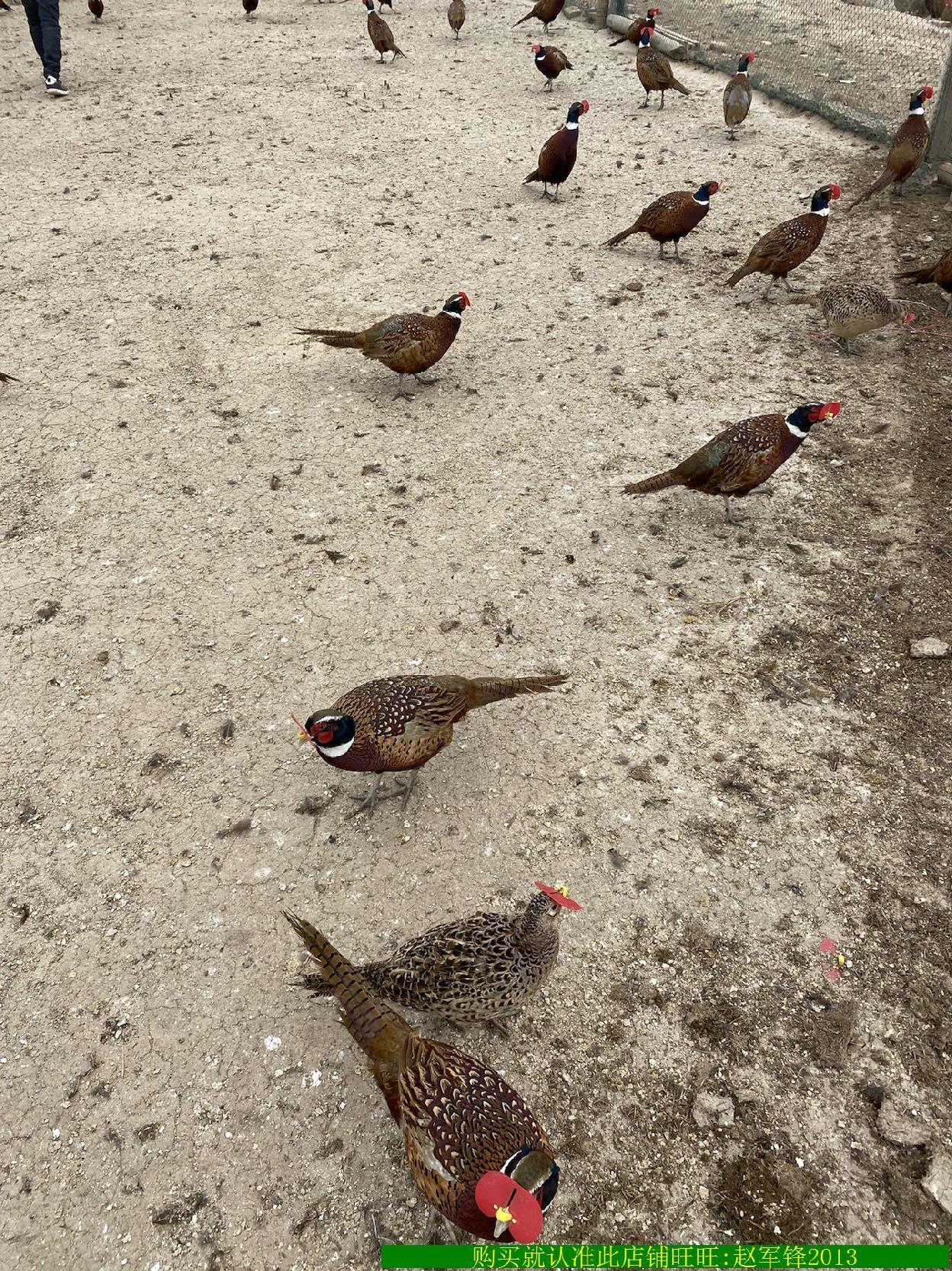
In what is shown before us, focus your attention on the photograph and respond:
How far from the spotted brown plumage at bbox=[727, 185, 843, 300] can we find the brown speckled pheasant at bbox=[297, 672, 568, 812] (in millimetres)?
5560

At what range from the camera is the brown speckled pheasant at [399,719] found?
3.77 meters

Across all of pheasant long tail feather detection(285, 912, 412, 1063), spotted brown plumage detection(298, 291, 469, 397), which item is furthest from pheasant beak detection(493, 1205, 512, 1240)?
spotted brown plumage detection(298, 291, 469, 397)

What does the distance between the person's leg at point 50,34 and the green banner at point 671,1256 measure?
16586mm

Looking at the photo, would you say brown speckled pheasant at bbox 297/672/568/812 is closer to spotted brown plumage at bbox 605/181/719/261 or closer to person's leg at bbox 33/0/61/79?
spotted brown plumage at bbox 605/181/719/261

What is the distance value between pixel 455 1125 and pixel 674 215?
849cm

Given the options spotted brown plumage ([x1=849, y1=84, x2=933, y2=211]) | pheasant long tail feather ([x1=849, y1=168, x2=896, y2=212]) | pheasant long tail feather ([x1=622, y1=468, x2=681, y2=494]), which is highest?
spotted brown plumage ([x1=849, y1=84, x2=933, y2=211])

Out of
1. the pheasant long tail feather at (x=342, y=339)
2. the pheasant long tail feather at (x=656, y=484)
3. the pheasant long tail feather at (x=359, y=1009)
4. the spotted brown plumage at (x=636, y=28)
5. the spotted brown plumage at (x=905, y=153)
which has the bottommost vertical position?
the pheasant long tail feather at (x=359, y=1009)

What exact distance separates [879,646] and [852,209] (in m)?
6.88

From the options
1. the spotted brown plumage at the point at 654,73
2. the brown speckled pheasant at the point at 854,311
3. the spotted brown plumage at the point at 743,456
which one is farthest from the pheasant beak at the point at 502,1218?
the spotted brown plumage at the point at 654,73

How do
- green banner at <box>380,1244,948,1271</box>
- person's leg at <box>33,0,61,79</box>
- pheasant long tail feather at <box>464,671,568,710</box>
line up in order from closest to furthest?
green banner at <box>380,1244,948,1271</box> → pheasant long tail feather at <box>464,671,568,710</box> → person's leg at <box>33,0,61,79</box>

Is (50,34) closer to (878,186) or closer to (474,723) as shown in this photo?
(878,186)

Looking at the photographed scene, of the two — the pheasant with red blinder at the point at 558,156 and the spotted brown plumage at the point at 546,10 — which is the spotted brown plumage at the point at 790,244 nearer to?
the pheasant with red blinder at the point at 558,156

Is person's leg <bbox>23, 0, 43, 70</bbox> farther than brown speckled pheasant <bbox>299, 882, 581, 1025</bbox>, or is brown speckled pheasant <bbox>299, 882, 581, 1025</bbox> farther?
person's leg <bbox>23, 0, 43, 70</bbox>

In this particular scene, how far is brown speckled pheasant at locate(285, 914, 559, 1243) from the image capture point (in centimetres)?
243
